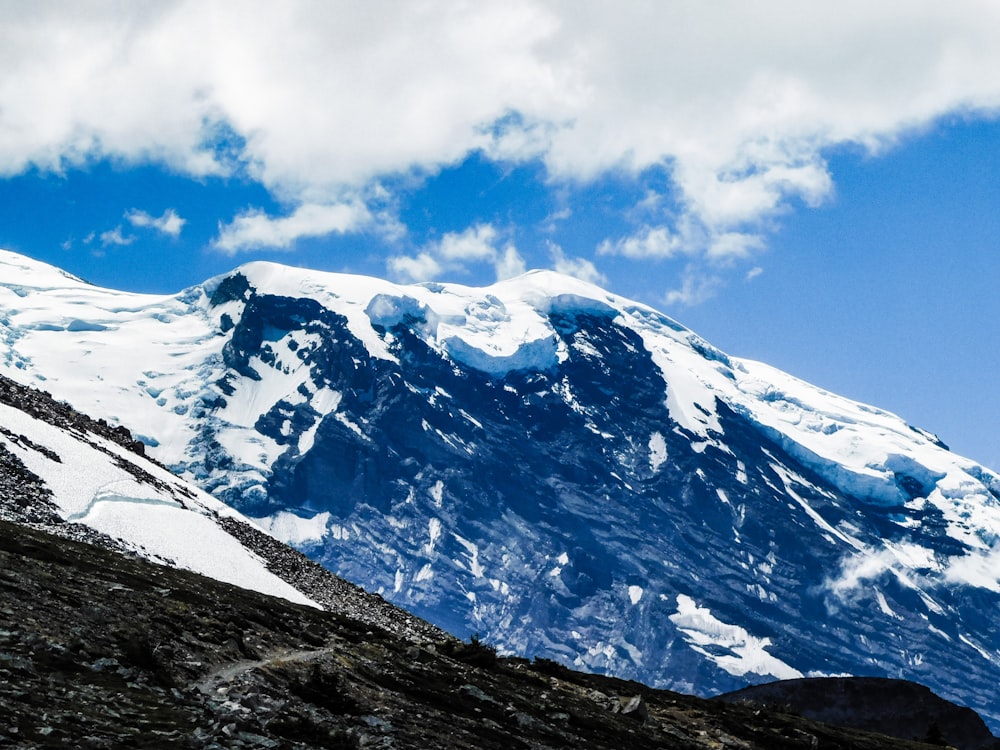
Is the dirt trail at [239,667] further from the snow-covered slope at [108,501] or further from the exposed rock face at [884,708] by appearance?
the exposed rock face at [884,708]

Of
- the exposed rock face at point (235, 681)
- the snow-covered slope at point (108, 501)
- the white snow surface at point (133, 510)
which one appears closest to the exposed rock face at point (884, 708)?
the white snow surface at point (133, 510)

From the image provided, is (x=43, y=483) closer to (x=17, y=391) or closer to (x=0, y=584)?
(x=17, y=391)

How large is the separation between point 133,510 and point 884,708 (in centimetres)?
5211

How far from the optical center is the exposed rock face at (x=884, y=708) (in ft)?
255

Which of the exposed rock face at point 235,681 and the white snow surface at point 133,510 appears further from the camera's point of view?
the white snow surface at point 133,510

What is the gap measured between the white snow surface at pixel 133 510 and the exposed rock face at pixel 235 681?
13.1 m

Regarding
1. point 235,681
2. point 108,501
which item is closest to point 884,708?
point 108,501

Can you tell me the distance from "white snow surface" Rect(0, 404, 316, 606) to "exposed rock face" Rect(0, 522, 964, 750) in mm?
13149

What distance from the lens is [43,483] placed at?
54281 mm

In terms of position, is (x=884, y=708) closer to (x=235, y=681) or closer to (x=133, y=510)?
(x=133, y=510)

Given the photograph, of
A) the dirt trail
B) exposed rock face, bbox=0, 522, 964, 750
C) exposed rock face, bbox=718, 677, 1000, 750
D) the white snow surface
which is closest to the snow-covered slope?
the white snow surface

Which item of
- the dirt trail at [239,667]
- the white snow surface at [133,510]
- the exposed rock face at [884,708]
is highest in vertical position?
the exposed rock face at [884,708]

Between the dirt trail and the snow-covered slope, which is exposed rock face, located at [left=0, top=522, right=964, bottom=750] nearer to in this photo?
the dirt trail

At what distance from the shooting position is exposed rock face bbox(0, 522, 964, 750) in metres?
21.2
